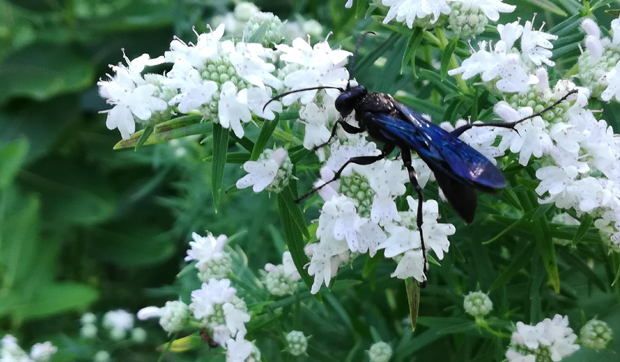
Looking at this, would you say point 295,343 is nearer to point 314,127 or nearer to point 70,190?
point 314,127

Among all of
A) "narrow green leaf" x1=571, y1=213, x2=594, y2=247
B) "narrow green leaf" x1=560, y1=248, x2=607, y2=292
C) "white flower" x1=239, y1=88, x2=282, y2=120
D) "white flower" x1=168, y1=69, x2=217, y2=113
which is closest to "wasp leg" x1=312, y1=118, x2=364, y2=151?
"white flower" x1=239, y1=88, x2=282, y2=120

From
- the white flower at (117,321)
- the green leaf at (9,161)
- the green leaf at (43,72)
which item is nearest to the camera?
the white flower at (117,321)

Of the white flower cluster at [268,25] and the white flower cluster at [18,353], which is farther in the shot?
the white flower cluster at [18,353]

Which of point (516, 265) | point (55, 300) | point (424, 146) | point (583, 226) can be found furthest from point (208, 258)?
point (55, 300)

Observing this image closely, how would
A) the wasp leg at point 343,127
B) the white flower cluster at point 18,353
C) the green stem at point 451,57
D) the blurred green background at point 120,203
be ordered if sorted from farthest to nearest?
1. the white flower cluster at point 18,353
2. the blurred green background at point 120,203
3. the green stem at point 451,57
4. the wasp leg at point 343,127

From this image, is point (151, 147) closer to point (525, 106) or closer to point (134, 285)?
point (134, 285)

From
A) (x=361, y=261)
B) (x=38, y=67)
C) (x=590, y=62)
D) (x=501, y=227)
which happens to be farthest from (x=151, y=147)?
(x=590, y=62)

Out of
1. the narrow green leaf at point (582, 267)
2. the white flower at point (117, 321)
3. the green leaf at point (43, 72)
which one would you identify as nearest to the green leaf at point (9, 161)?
the green leaf at point (43, 72)

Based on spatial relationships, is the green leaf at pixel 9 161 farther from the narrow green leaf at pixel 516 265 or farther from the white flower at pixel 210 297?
the narrow green leaf at pixel 516 265
